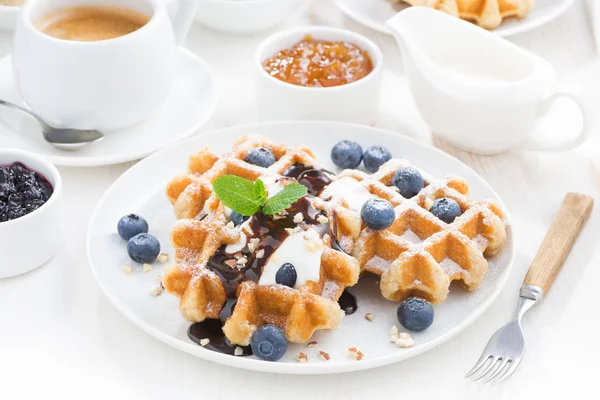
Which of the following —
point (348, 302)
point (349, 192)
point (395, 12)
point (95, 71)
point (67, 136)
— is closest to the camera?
point (348, 302)

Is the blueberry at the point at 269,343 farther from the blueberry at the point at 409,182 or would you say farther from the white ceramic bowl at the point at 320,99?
the white ceramic bowl at the point at 320,99

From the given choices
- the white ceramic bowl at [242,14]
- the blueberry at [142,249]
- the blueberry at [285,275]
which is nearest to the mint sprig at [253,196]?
the blueberry at [285,275]

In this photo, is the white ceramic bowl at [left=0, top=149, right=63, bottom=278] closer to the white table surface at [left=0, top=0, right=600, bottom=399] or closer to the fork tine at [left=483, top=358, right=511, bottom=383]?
the white table surface at [left=0, top=0, right=600, bottom=399]

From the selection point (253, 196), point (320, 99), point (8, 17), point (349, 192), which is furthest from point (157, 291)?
point (8, 17)

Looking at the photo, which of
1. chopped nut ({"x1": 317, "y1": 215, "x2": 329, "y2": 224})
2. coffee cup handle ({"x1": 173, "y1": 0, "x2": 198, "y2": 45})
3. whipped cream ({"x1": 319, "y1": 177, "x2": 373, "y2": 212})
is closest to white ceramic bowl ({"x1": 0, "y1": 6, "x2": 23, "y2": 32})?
coffee cup handle ({"x1": 173, "y1": 0, "x2": 198, "y2": 45})

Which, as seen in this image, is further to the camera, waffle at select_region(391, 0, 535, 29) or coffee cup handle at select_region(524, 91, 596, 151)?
waffle at select_region(391, 0, 535, 29)

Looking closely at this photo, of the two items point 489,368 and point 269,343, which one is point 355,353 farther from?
point 489,368
